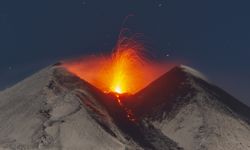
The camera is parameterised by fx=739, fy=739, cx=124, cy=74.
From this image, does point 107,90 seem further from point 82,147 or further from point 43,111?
point 82,147

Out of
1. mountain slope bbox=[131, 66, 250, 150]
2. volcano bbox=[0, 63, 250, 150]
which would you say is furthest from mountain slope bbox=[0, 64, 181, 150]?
mountain slope bbox=[131, 66, 250, 150]

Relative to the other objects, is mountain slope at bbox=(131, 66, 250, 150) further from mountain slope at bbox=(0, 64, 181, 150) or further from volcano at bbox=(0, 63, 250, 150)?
mountain slope at bbox=(0, 64, 181, 150)

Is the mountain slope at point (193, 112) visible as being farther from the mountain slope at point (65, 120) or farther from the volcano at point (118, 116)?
the mountain slope at point (65, 120)

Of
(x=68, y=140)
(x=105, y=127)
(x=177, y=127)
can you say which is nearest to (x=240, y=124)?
(x=177, y=127)

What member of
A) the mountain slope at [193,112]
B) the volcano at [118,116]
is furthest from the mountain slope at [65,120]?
the mountain slope at [193,112]

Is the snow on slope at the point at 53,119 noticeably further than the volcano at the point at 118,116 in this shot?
No

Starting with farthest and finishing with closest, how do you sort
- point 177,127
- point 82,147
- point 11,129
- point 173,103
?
point 173,103, point 177,127, point 11,129, point 82,147

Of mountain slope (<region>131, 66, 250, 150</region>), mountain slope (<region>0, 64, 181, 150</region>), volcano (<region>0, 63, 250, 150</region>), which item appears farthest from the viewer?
mountain slope (<region>131, 66, 250, 150</region>)

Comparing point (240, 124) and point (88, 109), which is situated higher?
point (88, 109)
